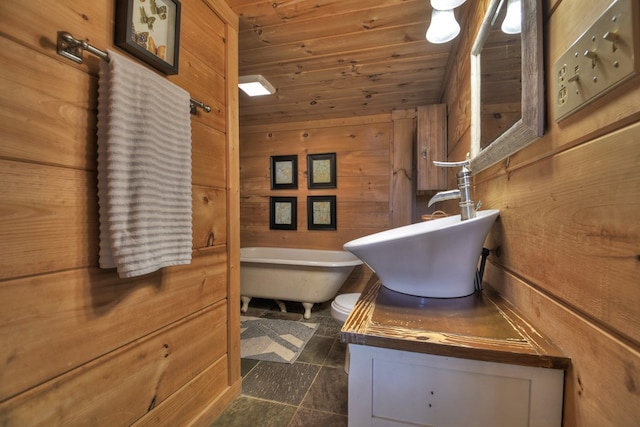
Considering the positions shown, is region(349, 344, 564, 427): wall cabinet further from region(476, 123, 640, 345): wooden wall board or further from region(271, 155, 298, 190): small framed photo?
region(271, 155, 298, 190): small framed photo

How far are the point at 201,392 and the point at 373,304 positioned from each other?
982 millimetres

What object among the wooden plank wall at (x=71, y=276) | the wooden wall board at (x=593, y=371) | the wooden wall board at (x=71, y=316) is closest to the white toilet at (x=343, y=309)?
the wooden plank wall at (x=71, y=276)

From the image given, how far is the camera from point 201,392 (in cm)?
120

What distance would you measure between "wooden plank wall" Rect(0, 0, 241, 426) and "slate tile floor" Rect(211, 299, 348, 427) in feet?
0.97

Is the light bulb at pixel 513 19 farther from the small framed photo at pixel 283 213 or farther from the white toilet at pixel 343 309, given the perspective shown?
the small framed photo at pixel 283 213

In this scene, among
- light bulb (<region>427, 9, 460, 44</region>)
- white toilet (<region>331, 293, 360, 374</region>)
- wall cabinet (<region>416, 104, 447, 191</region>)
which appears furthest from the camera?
wall cabinet (<region>416, 104, 447, 191</region>)

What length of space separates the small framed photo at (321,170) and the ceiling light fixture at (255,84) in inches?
39.7

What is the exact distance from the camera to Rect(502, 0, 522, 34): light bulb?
73 cm

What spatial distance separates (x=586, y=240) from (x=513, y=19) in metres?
0.69

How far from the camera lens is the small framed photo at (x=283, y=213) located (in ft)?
10.3

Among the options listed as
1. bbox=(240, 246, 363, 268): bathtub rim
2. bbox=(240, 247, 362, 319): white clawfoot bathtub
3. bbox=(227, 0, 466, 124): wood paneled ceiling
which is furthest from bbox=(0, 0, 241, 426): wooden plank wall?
bbox=(240, 246, 363, 268): bathtub rim

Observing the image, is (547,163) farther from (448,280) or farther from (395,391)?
(395,391)

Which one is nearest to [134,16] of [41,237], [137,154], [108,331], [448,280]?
[137,154]

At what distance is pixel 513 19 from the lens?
77 cm
